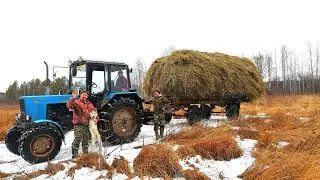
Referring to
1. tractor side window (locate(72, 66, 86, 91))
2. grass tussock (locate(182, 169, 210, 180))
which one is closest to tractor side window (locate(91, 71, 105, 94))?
tractor side window (locate(72, 66, 86, 91))

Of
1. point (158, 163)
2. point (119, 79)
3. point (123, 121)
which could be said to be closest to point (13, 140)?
point (123, 121)

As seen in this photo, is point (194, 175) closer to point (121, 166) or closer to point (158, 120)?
point (121, 166)

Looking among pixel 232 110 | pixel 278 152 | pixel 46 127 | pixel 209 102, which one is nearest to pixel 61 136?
pixel 46 127

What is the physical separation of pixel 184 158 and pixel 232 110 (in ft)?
23.7

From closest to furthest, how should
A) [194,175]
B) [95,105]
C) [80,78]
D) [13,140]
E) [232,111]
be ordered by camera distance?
[194,175] < [13,140] < [95,105] < [80,78] < [232,111]

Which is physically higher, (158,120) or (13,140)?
(158,120)

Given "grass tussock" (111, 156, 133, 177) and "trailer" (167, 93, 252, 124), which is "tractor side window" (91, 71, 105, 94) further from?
"grass tussock" (111, 156, 133, 177)

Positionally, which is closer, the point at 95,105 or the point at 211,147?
the point at 211,147

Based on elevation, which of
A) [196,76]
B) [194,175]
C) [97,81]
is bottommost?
[194,175]

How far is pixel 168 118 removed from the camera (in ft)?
40.9

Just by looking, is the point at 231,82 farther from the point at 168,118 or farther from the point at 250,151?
the point at 250,151

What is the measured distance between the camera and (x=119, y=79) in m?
9.49

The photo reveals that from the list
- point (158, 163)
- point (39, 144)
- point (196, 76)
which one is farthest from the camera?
point (196, 76)

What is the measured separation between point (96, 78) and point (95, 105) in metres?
0.79
